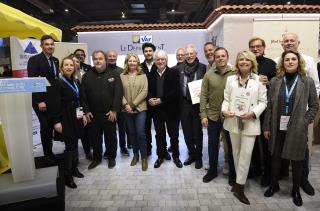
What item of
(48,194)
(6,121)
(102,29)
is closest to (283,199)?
(48,194)

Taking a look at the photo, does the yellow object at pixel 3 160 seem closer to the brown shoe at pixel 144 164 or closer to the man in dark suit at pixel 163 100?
the brown shoe at pixel 144 164

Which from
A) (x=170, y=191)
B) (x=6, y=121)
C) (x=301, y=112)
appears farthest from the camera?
(x=170, y=191)

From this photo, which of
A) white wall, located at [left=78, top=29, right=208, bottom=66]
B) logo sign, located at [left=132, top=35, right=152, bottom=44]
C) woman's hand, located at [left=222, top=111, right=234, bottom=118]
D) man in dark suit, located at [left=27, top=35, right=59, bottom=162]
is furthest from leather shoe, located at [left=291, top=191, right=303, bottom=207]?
logo sign, located at [left=132, top=35, right=152, bottom=44]

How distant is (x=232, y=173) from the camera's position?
311 centimetres

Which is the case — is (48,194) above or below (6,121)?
below

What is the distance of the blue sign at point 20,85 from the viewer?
6.28 ft

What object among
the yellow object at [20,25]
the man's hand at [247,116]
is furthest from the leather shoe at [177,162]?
the yellow object at [20,25]

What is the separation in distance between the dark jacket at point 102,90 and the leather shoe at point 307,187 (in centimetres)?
228

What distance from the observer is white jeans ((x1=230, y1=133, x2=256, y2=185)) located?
8.81ft

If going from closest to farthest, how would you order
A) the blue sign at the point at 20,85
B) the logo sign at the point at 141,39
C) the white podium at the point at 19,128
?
the blue sign at the point at 20,85
the white podium at the point at 19,128
the logo sign at the point at 141,39

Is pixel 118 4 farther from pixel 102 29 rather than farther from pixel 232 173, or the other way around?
pixel 232 173

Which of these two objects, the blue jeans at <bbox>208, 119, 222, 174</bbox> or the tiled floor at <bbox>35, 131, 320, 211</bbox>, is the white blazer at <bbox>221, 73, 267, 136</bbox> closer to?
the blue jeans at <bbox>208, 119, 222, 174</bbox>

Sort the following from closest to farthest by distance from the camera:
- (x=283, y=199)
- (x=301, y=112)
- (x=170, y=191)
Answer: (x=301, y=112) → (x=283, y=199) → (x=170, y=191)

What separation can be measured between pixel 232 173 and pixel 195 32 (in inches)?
192
